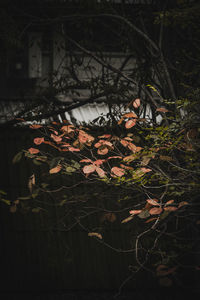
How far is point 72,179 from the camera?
785cm

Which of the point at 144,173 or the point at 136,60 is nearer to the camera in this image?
the point at 144,173

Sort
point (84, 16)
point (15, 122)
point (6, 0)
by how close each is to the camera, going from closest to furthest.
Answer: point (84, 16) < point (6, 0) < point (15, 122)

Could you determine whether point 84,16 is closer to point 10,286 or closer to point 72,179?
point 72,179

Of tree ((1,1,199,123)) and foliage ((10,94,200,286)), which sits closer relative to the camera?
foliage ((10,94,200,286))

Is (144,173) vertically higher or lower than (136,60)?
lower

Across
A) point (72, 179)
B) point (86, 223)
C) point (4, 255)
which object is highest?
point (72, 179)

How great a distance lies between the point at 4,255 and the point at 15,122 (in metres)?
3.33

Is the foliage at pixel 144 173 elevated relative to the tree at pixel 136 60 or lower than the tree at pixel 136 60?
lower

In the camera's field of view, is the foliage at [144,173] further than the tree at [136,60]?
No

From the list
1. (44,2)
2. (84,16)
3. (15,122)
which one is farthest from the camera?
(44,2)

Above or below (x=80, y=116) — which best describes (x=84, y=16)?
above

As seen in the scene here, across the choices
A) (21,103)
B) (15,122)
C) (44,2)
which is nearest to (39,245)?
(15,122)

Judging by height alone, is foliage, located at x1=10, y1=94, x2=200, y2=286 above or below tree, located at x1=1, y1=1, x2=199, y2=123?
below

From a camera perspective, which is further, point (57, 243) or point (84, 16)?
point (57, 243)
